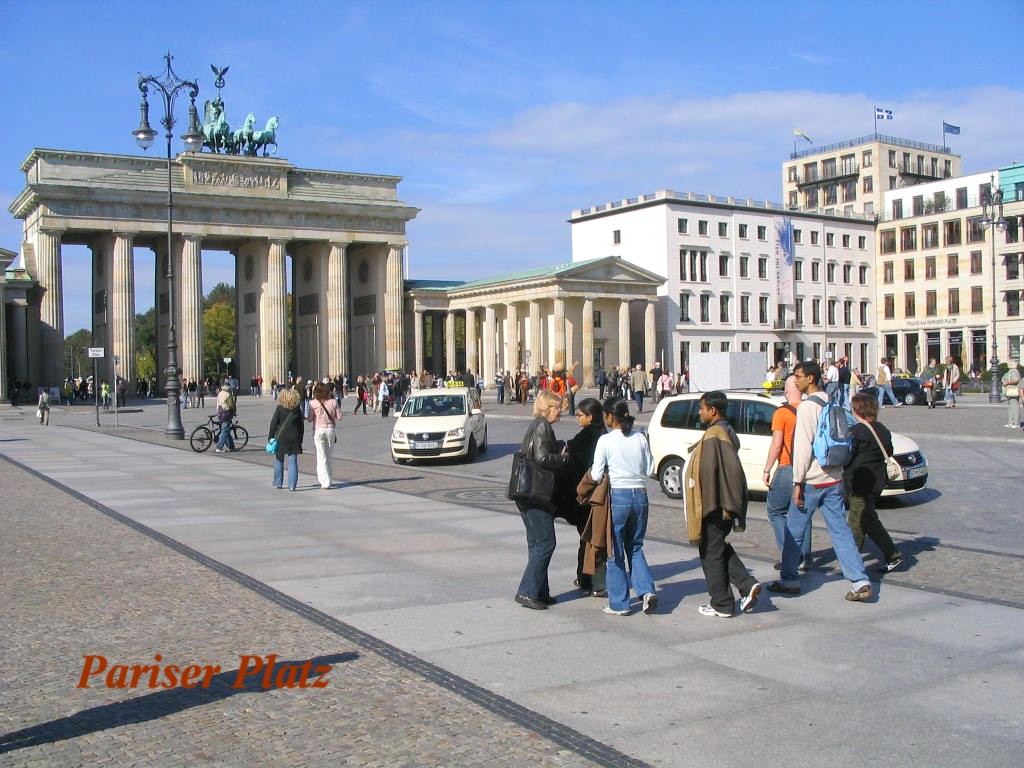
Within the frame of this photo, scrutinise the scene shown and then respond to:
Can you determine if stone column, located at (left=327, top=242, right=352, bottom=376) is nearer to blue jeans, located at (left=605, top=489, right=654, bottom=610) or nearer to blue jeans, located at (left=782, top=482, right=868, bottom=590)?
blue jeans, located at (left=782, top=482, right=868, bottom=590)

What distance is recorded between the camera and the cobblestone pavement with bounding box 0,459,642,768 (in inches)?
192

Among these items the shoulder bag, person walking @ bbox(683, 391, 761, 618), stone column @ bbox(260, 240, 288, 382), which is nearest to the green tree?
stone column @ bbox(260, 240, 288, 382)

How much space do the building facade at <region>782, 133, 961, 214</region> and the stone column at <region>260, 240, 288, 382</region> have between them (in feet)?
169

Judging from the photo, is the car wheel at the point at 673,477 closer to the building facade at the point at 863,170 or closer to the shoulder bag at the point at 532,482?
the shoulder bag at the point at 532,482

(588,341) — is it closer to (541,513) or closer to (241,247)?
(241,247)

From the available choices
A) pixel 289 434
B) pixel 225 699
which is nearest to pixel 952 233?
pixel 289 434

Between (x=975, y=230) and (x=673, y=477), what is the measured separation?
79.7 metres

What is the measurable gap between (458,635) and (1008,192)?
288ft

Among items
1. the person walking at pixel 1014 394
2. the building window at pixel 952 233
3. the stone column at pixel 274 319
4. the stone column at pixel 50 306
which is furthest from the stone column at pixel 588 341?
the person walking at pixel 1014 394

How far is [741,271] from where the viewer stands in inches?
3403

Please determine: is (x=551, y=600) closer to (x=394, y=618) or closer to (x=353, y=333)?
(x=394, y=618)

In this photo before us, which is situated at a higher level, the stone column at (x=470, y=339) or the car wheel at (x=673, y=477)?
the stone column at (x=470, y=339)

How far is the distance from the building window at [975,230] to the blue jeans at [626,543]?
281ft

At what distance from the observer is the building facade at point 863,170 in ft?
331
